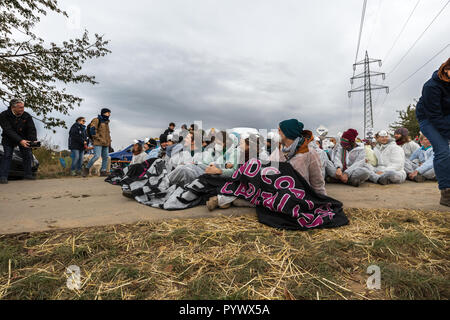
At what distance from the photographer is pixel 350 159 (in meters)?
5.29

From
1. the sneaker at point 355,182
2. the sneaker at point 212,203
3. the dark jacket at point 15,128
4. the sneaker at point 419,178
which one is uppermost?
the dark jacket at point 15,128

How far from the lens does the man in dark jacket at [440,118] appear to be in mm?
2848

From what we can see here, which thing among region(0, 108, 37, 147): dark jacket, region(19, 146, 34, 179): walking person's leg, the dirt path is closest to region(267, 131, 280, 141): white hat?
the dirt path

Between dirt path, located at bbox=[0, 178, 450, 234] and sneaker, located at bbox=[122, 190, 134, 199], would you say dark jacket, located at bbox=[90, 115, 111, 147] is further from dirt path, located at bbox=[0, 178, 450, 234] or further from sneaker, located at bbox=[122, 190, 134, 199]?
sneaker, located at bbox=[122, 190, 134, 199]

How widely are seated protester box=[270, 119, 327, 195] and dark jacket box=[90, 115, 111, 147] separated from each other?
608 centimetres

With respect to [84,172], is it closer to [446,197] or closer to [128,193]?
[128,193]

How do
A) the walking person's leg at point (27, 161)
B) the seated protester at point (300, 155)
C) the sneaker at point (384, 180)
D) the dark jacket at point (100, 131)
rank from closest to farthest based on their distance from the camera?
the seated protester at point (300, 155), the sneaker at point (384, 180), the walking person's leg at point (27, 161), the dark jacket at point (100, 131)

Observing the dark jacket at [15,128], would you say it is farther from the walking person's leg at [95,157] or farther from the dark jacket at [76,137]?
the walking person's leg at [95,157]

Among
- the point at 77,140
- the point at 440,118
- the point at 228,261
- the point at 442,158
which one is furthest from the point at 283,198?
the point at 77,140

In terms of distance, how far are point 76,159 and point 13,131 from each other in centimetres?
228

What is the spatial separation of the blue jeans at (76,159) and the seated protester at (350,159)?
25.8ft

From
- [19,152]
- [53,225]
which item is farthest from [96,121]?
[53,225]

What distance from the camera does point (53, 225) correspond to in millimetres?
2455

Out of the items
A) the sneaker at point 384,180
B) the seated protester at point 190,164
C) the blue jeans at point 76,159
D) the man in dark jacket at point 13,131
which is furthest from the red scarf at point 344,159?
the blue jeans at point 76,159
